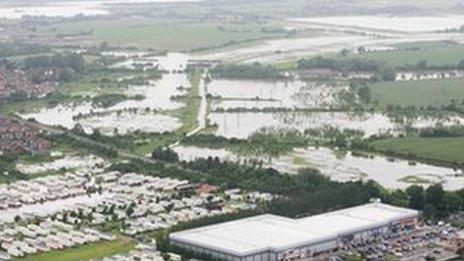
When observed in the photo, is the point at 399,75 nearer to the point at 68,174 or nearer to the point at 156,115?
the point at 156,115

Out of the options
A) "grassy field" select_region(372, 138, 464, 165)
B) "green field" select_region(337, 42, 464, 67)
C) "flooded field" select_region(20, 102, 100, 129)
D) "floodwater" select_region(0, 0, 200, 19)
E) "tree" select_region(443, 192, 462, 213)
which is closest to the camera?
"tree" select_region(443, 192, 462, 213)

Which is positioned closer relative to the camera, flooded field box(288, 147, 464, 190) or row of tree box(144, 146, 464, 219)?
row of tree box(144, 146, 464, 219)

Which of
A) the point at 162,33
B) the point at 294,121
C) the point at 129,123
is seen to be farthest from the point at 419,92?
the point at 162,33

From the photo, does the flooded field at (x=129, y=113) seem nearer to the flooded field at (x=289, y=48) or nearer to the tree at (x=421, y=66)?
the flooded field at (x=289, y=48)

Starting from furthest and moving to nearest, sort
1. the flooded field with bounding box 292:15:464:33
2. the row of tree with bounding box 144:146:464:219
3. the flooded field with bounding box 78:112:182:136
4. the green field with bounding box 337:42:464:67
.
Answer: the flooded field with bounding box 292:15:464:33 → the green field with bounding box 337:42:464:67 → the flooded field with bounding box 78:112:182:136 → the row of tree with bounding box 144:146:464:219

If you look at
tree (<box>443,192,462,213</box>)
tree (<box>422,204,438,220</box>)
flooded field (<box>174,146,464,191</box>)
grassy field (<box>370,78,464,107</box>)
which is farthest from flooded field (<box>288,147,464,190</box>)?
grassy field (<box>370,78,464,107</box>)

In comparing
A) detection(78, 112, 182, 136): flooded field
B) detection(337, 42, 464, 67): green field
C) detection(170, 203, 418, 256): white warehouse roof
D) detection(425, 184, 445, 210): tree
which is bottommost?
detection(78, 112, 182, 136): flooded field

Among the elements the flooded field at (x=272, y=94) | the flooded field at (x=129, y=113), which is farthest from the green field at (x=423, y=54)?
the flooded field at (x=129, y=113)

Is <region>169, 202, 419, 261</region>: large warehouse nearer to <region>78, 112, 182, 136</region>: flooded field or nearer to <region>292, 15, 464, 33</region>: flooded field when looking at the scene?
<region>78, 112, 182, 136</region>: flooded field
